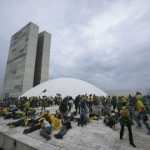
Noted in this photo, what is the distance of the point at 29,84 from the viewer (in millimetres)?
62906

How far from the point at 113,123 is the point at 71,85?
31.0m

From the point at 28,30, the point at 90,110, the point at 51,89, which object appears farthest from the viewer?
the point at 28,30

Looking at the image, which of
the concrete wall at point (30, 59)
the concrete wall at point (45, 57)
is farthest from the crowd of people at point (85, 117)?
the concrete wall at point (45, 57)

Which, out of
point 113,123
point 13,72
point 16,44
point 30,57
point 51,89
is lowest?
point 113,123

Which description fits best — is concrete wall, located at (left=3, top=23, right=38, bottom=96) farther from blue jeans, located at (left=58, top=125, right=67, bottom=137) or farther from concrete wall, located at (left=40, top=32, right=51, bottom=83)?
blue jeans, located at (left=58, top=125, right=67, bottom=137)

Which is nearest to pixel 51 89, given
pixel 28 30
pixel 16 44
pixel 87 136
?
pixel 87 136

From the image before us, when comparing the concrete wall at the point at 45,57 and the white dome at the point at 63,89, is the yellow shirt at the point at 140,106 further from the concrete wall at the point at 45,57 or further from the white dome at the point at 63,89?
the concrete wall at the point at 45,57

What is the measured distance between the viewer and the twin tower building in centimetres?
6381

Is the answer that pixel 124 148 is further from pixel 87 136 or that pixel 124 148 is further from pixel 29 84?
pixel 29 84

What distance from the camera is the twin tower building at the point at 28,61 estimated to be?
63.8m

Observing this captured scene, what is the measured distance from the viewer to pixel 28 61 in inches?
2554

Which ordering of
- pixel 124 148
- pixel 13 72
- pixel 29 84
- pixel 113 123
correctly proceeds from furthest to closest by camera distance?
pixel 13 72, pixel 29 84, pixel 113 123, pixel 124 148

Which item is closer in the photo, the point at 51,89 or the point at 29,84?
the point at 51,89

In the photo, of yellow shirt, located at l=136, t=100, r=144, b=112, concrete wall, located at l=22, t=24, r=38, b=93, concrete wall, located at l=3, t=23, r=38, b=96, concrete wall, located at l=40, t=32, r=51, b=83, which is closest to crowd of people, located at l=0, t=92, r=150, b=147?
yellow shirt, located at l=136, t=100, r=144, b=112
